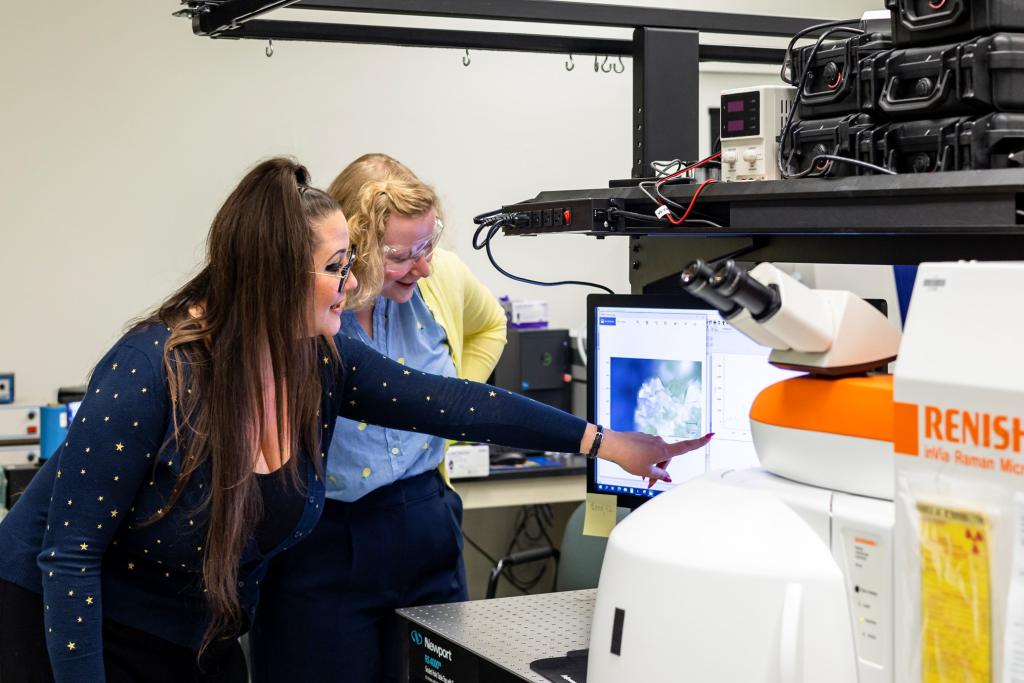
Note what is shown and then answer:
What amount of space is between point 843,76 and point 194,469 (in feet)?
3.17

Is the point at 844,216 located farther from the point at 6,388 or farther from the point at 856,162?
the point at 6,388

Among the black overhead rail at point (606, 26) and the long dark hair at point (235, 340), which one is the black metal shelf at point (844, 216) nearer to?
the black overhead rail at point (606, 26)

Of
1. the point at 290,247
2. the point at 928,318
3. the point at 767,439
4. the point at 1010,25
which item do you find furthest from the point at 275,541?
the point at 1010,25

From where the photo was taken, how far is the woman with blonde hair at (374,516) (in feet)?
6.68

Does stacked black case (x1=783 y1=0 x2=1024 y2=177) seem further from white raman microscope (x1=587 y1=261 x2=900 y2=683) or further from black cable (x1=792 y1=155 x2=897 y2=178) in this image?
white raman microscope (x1=587 y1=261 x2=900 y2=683)

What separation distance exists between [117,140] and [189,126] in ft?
0.82

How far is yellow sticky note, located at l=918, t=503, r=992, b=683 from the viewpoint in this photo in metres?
0.89

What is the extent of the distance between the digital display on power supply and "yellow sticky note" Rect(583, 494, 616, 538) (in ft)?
2.11

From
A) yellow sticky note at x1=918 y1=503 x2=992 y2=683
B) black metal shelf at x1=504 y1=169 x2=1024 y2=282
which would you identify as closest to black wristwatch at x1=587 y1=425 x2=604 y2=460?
black metal shelf at x1=504 y1=169 x2=1024 y2=282

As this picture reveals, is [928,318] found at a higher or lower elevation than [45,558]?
higher

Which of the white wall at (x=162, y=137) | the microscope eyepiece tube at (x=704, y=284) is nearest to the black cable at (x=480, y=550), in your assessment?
the white wall at (x=162, y=137)

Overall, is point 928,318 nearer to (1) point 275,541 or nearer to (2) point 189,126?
(1) point 275,541

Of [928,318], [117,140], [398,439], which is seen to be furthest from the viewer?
[117,140]

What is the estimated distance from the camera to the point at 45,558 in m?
1.53
